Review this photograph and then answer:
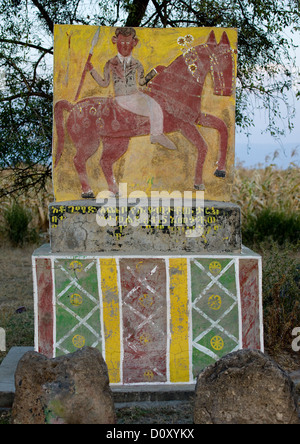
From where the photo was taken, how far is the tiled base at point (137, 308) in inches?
161

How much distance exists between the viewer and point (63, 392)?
9.39ft

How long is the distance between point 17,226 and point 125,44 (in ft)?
19.9

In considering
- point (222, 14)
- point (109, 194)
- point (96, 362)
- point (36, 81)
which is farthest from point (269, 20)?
point (96, 362)

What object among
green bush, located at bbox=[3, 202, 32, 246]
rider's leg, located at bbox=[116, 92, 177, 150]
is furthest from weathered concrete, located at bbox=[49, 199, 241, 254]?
green bush, located at bbox=[3, 202, 32, 246]

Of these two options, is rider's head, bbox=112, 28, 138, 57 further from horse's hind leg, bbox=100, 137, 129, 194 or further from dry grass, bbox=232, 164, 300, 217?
dry grass, bbox=232, 164, 300, 217

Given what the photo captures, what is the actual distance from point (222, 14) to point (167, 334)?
167 inches

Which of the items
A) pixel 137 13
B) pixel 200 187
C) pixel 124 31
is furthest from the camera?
pixel 137 13

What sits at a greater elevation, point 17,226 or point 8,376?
point 17,226

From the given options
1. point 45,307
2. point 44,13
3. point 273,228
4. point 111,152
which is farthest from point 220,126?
point 273,228

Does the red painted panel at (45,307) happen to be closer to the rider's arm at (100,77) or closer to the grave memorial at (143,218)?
the grave memorial at (143,218)

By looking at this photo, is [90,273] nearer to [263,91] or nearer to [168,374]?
[168,374]

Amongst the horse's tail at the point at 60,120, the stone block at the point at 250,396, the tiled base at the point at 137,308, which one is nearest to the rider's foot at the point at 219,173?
the tiled base at the point at 137,308

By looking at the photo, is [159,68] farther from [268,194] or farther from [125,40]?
[268,194]

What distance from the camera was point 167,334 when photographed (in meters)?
4.13
